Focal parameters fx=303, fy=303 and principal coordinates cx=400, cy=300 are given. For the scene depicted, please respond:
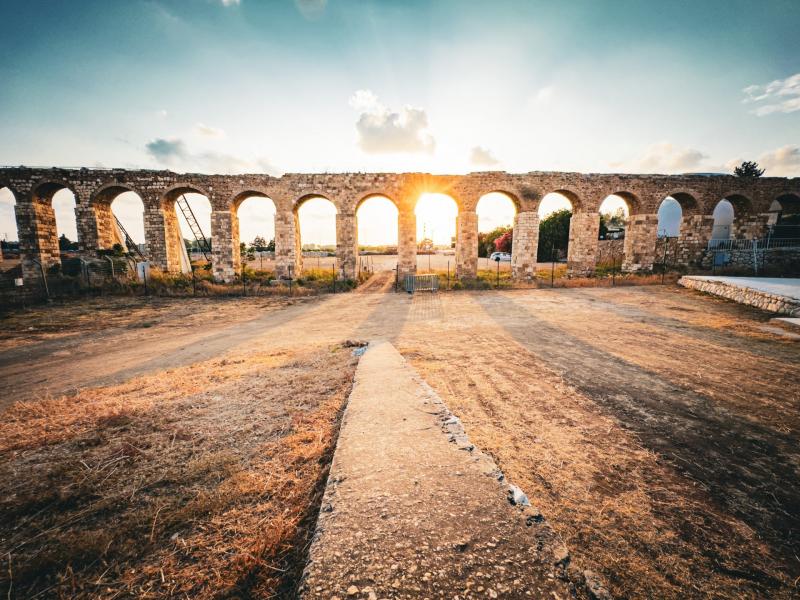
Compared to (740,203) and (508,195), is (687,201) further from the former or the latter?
(508,195)

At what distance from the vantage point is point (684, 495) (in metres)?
2.35

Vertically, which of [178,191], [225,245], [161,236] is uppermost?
[178,191]

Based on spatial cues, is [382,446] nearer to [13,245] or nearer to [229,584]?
[229,584]

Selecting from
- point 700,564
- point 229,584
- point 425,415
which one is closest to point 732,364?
point 700,564

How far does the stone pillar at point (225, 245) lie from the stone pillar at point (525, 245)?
52.1ft

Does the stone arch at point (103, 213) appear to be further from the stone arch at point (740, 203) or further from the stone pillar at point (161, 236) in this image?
the stone arch at point (740, 203)

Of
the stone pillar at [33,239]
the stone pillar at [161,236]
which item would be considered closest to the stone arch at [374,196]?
the stone pillar at [161,236]

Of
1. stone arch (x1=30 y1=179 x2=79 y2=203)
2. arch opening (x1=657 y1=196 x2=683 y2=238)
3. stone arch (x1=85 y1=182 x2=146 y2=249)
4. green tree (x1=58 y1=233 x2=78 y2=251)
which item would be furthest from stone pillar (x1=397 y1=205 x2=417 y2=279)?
green tree (x1=58 y1=233 x2=78 y2=251)

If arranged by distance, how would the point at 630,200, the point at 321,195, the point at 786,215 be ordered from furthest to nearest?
the point at 786,215
the point at 630,200
the point at 321,195

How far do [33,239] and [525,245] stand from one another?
26.6m

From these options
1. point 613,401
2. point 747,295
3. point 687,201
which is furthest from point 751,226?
point 613,401

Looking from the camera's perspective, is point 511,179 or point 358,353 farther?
point 511,179

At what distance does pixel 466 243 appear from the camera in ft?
57.0

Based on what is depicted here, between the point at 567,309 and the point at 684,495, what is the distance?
8.58m
